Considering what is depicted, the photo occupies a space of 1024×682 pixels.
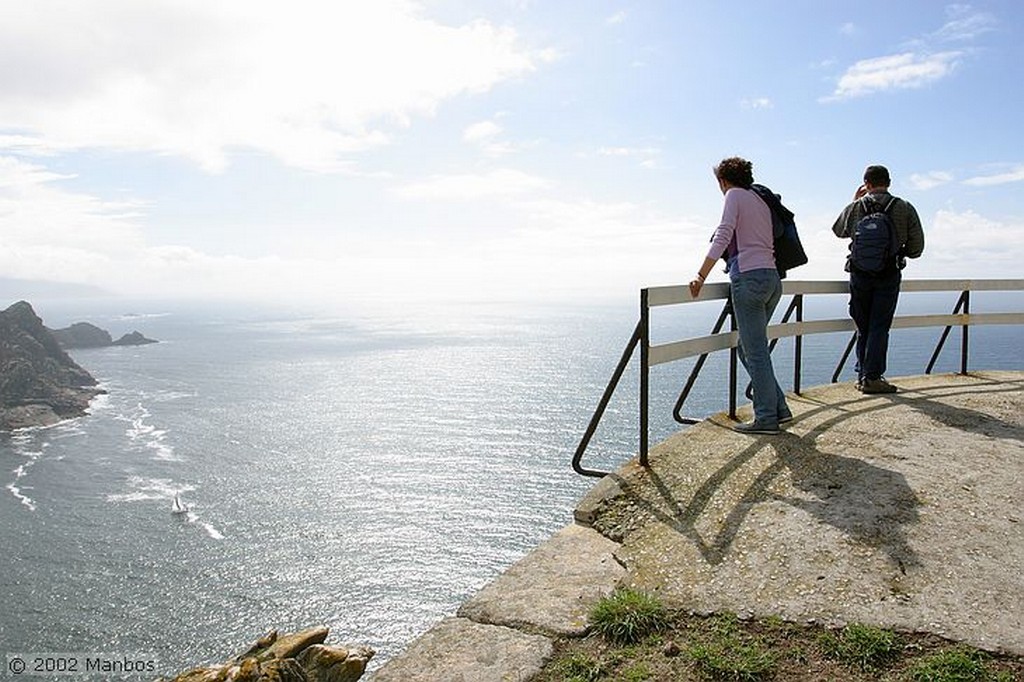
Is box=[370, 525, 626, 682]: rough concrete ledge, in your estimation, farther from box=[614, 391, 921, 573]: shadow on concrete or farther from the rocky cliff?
the rocky cliff

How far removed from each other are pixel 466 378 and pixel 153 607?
7706 centimetres

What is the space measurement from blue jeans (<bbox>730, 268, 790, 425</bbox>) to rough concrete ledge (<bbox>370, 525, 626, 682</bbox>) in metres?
2.92

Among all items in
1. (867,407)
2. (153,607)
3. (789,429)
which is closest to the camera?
(789,429)

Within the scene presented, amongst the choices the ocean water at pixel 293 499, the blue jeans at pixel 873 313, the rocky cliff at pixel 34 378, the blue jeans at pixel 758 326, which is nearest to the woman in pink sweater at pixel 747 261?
the blue jeans at pixel 758 326

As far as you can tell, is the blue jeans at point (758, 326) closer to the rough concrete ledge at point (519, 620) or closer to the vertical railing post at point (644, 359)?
the vertical railing post at point (644, 359)

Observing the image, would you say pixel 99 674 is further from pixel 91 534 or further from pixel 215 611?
pixel 91 534

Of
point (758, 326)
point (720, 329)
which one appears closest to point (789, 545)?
point (758, 326)

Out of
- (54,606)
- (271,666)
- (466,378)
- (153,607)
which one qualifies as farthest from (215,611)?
(466,378)

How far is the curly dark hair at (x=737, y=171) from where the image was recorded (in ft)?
20.5

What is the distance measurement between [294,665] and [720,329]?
5635 millimetres

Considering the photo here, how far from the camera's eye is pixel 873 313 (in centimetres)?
834

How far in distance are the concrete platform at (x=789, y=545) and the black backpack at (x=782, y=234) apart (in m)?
1.81

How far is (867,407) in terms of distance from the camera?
25.7 ft

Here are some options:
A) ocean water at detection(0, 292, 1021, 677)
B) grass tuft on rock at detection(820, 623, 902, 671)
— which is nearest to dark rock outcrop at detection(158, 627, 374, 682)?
grass tuft on rock at detection(820, 623, 902, 671)
